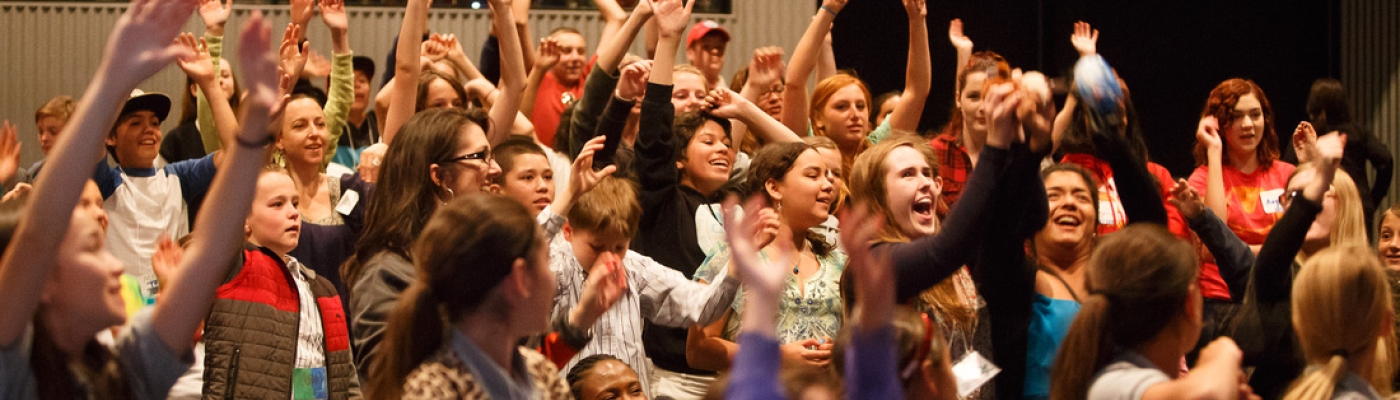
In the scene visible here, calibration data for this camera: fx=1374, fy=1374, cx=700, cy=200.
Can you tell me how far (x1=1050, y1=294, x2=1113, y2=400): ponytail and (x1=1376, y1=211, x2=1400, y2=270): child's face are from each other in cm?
296

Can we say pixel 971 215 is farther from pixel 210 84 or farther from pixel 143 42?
pixel 210 84

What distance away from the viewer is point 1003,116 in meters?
2.47

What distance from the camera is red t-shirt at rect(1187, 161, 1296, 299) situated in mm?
4797

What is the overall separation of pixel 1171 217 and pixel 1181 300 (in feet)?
7.79

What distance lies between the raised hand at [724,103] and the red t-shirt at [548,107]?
97 cm

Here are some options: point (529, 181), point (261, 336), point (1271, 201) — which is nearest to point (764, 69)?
point (529, 181)

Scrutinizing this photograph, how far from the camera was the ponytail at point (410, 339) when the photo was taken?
6.36 ft

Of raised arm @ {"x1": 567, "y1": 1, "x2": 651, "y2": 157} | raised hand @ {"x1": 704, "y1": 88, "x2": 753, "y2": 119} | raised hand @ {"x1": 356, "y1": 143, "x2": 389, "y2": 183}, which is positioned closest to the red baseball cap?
raised hand @ {"x1": 704, "y1": 88, "x2": 753, "y2": 119}

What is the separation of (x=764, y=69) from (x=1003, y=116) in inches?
97.8

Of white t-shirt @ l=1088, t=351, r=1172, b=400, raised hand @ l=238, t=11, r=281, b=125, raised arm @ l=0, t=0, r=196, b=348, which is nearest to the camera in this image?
raised arm @ l=0, t=0, r=196, b=348

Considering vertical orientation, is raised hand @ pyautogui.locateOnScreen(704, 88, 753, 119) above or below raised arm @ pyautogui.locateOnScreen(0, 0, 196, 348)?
above

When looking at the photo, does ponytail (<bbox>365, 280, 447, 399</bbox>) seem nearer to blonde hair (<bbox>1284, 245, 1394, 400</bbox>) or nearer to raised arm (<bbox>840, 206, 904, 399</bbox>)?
raised arm (<bbox>840, 206, 904, 399</bbox>)

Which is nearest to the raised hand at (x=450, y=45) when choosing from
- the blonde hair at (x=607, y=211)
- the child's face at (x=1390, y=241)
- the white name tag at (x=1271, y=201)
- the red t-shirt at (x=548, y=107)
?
the red t-shirt at (x=548, y=107)

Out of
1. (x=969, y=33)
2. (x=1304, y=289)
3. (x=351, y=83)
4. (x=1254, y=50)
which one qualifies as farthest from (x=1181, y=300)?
(x=1254, y=50)
